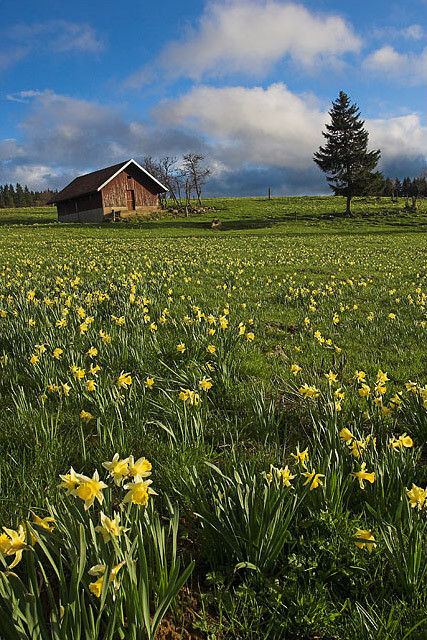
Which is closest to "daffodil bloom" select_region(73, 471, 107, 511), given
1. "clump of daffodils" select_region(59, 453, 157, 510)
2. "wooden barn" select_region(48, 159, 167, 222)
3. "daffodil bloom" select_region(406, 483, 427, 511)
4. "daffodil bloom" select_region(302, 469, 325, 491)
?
"clump of daffodils" select_region(59, 453, 157, 510)

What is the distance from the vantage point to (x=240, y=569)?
1.81 meters

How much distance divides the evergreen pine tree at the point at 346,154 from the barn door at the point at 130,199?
25048 mm

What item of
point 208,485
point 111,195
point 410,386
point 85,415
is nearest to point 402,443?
point 410,386

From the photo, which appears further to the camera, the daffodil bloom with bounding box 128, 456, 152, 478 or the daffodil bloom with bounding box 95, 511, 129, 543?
the daffodil bloom with bounding box 128, 456, 152, 478

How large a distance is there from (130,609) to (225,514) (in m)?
0.63

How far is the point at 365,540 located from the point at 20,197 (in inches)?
6108

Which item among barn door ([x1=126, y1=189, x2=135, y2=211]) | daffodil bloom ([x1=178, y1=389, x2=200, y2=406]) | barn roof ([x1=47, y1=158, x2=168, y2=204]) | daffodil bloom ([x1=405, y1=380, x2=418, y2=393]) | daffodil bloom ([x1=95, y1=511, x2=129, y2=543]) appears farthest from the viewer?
barn door ([x1=126, y1=189, x2=135, y2=211])

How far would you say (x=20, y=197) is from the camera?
13150 centimetres

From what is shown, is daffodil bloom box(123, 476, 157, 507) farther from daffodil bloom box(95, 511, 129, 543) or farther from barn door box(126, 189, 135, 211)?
barn door box(126, 189, 135, 211)

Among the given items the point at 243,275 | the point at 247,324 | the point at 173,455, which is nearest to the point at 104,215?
the point at 243,275

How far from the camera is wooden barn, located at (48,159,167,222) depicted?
136 feet

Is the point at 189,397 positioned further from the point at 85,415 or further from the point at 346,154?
the point at 346,154

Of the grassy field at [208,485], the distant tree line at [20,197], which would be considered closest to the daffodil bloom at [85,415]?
the grassy field at [208,485]

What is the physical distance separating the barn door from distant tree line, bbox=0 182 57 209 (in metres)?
92.0
